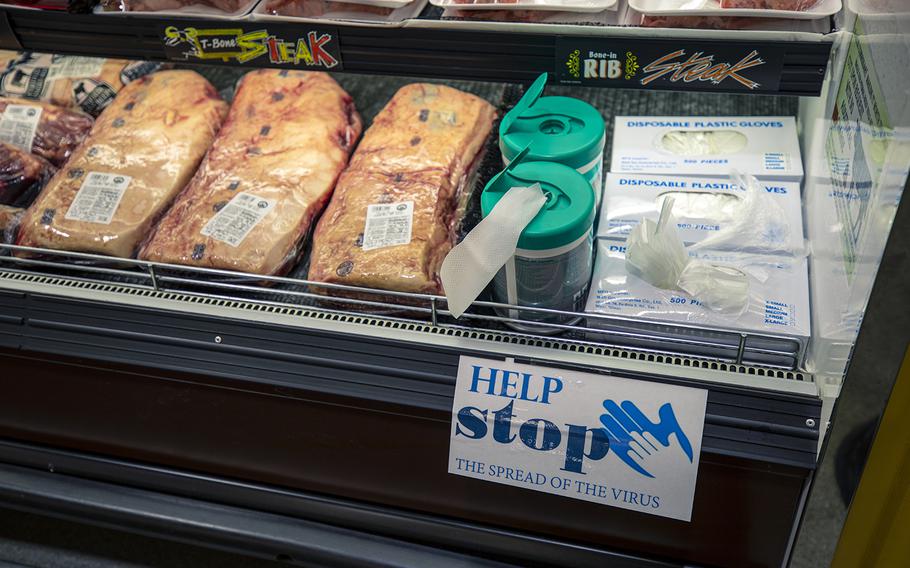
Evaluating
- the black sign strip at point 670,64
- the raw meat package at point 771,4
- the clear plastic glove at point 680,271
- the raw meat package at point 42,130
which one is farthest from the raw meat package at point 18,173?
the raw meat package at point 771,4

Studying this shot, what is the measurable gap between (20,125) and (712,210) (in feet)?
4.94

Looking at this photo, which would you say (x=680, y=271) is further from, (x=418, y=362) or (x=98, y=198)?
(x=98, y=198)

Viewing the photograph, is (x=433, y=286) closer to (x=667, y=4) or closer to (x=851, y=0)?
(x=667, y=4)

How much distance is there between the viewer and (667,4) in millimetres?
1252

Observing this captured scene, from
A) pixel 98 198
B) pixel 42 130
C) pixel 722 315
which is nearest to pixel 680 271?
pixel 722 315

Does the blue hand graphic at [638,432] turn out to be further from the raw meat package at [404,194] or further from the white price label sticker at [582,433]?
the raw meat package at [404,194]

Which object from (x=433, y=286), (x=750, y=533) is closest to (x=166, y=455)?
(x=433, y=286)

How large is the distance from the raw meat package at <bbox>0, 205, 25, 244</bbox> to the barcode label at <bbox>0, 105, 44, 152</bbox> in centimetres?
23

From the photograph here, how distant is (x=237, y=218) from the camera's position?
60.9 inches

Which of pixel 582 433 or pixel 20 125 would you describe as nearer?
pixel 582 433

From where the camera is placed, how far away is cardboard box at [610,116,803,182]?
4.99 ft

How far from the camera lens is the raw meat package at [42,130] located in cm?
186

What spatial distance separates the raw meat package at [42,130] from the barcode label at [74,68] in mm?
135

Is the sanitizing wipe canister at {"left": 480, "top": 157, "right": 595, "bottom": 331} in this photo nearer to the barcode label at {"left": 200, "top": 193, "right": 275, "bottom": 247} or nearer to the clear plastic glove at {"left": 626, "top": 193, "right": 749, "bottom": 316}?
the clear plastic glove at {"left": 626, "top": 193, "right": 749, "bottom": 316}
